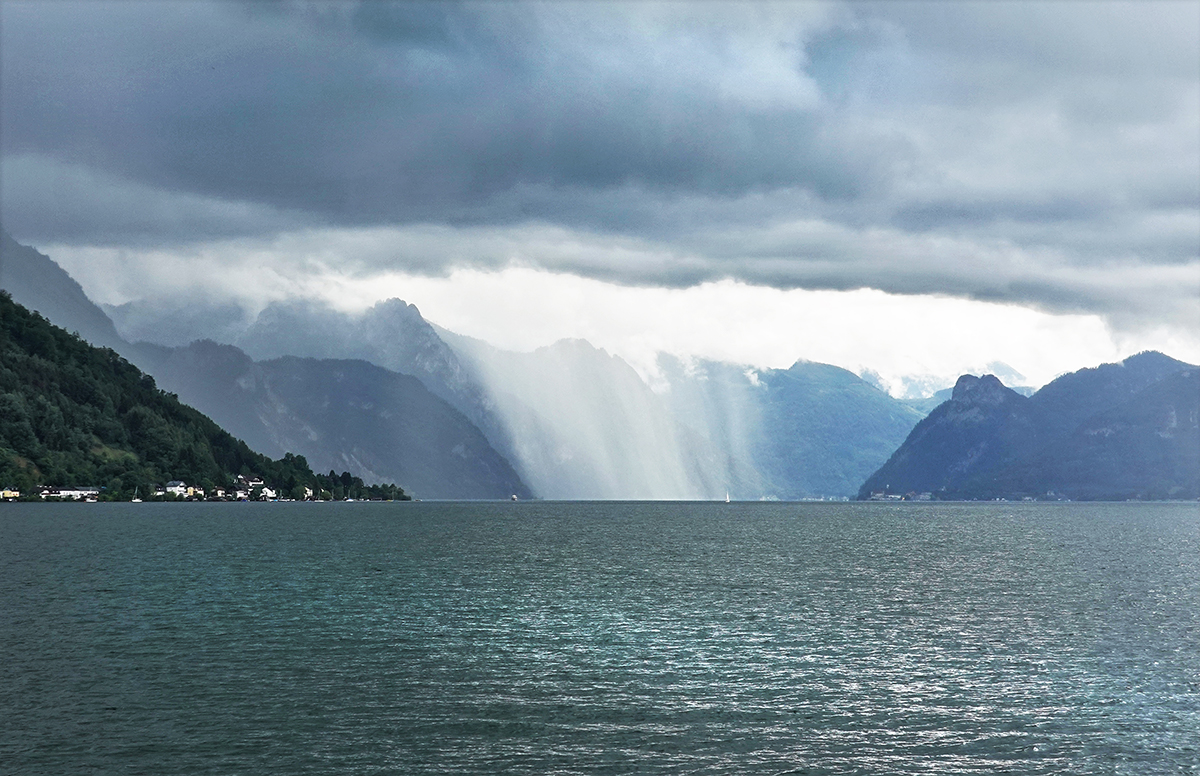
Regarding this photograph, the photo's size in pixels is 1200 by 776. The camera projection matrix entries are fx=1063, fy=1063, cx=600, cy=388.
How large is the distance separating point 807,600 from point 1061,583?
143 feet

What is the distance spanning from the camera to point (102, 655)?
7300cm

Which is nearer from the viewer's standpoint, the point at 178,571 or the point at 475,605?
the point at 475,605

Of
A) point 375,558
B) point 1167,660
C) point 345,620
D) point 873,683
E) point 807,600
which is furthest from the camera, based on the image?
point 375,558

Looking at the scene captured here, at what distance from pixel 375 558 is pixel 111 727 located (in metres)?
116

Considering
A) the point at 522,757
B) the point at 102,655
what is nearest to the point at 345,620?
the point at 102,655

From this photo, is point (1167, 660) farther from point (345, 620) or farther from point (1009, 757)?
point (345, 620)

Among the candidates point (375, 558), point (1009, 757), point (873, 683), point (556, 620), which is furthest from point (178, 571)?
point (1009, 757)

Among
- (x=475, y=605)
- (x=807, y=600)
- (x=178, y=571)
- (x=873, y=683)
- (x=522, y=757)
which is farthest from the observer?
(x=178, y=571)

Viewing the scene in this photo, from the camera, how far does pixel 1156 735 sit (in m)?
56.2

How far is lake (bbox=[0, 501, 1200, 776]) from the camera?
51594 mm

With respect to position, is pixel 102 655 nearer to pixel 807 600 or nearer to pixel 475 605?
pixel 475 605

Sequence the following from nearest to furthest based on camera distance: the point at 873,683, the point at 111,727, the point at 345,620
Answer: the point at 111,727 < the point at 873,683 < the point at 345,620

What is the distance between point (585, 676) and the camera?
70.2 meters

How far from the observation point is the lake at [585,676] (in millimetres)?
51594
